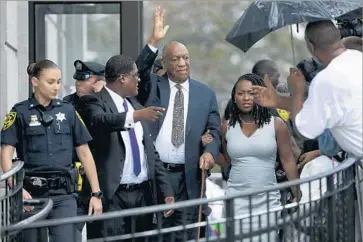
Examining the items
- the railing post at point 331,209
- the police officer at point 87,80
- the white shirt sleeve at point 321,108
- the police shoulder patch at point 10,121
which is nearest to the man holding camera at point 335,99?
the white shirt sleeve at point 321,108

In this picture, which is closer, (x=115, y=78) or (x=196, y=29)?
(x=115, y=78)

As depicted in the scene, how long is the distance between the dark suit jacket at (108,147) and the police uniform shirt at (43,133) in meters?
0.22

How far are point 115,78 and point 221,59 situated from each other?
8117mm

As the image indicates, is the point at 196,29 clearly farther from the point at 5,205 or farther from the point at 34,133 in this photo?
the point at 5,205

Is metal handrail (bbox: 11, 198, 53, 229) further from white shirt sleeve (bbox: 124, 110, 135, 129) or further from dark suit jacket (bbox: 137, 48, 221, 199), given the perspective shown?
dark suit jacket (bbox: 137, 48, 221, 199)

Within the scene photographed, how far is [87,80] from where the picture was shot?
368 inches

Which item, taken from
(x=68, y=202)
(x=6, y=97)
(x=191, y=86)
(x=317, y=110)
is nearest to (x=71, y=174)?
(x=68, y=202)

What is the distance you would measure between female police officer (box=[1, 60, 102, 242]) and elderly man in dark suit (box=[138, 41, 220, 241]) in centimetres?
80

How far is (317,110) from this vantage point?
6035 millimetres

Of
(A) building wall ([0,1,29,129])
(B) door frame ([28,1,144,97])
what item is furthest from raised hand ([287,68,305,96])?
(B) door frame ([28,1,144,97])

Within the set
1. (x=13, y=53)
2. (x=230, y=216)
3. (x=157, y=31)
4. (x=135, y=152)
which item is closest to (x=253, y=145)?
(x=135, y=152)

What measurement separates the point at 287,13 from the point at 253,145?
1534 millimetres

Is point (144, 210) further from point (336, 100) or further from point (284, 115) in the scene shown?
point (284, 115)

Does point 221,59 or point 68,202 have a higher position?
point 221,59
